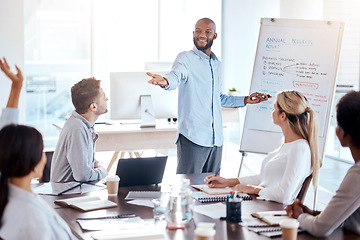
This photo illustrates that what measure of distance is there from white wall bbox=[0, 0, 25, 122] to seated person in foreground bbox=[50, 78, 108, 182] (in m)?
4.23

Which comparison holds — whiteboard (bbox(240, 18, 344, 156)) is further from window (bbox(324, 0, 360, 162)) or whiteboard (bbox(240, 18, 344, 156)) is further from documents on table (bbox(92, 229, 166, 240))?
window (bbox(324, 0, 360, 162))

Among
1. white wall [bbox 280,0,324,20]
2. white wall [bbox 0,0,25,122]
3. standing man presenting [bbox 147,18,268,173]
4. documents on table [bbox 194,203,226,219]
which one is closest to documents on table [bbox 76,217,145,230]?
documents on table [bbox 194,203,226,219]

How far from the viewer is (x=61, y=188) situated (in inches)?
116

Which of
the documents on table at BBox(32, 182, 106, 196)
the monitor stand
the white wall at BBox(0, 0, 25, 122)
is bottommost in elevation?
the documents on table at BBox(32, 182, 106, 196)

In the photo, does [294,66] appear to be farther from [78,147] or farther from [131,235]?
[131,235]

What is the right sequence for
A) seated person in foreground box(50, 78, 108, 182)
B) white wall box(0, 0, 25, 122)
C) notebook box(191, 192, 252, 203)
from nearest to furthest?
notebook box(191, 192, 252, 203), seated person in foreground box(50, 78, 108, 182), white wall box(0, 0, 25, 122)

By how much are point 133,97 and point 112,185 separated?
85.7 inches

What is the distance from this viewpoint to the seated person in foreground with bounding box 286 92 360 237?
2088 millimetres

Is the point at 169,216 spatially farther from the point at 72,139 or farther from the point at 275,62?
the point at 275,62

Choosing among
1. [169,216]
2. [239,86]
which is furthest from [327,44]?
[239,86]

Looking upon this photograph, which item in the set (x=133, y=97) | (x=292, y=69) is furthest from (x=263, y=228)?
(x=133, y=97)

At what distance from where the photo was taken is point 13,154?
5.95 ft

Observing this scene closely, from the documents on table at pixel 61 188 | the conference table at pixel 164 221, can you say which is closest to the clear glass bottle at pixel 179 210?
the conference table at pixel 164 221

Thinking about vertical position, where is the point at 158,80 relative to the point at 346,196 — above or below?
above
